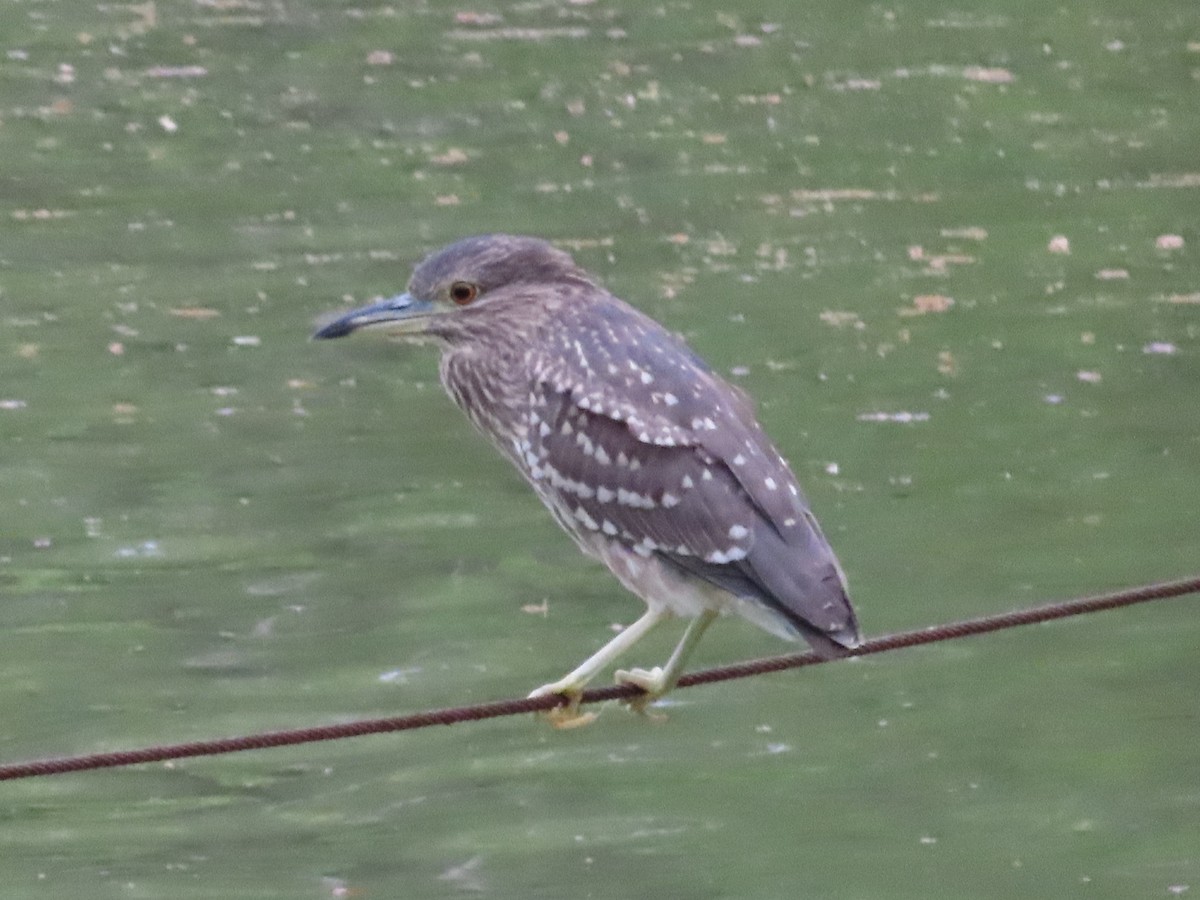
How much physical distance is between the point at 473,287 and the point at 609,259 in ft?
33.9

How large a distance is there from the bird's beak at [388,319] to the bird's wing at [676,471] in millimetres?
267

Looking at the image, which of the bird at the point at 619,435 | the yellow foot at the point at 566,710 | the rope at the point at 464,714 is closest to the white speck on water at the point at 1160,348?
the bird at the point at 619,435

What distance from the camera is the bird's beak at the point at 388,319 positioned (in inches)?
223

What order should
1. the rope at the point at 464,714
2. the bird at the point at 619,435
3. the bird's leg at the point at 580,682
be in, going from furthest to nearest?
the bird's leg at the point at 580,682
the bird at the point at 619,435
the rope at the point at 464,714

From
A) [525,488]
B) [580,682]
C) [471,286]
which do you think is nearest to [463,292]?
[471,286]

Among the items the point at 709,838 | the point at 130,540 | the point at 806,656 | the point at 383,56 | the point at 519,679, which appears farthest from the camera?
the point at 383,56

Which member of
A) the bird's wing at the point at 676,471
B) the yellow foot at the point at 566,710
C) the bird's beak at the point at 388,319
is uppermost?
the bird's beak at the point at 388,319

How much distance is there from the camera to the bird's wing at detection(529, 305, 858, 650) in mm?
5320

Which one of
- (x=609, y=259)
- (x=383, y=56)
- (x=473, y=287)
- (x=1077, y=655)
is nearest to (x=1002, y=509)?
(x=1077, y=655)

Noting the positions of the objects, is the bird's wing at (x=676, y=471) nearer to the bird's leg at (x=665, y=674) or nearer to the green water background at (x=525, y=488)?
the bird's leg at (x=665, y=674)

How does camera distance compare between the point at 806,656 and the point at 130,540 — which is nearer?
the point at 806,656

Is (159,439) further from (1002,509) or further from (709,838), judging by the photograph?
(709,838)

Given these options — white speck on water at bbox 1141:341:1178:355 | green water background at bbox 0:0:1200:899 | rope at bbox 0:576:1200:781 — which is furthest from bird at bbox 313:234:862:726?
white speck on water at bbox 1141:341:1178:355

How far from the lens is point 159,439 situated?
1412 centimetres
